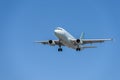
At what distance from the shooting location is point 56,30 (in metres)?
96.4

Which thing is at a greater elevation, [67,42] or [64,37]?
[64,37]

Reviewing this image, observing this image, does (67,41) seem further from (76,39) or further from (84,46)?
(84,46)

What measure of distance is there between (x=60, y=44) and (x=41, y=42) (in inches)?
329

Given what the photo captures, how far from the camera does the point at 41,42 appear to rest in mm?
107000

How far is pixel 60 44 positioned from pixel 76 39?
166 inches

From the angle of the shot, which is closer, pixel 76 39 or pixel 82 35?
pixel 76 39

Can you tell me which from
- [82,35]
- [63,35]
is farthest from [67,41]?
[82,35]

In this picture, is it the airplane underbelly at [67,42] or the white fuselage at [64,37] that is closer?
the white fuselage at [64,37]

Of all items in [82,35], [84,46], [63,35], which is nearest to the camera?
[63,35]

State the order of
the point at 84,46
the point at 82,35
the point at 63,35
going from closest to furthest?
the point at 63,35, the point at 84,46, the point at 82,35

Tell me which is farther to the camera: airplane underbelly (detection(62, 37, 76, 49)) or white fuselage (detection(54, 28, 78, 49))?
airplane underbelly (detection(62, 37, 76, 49))

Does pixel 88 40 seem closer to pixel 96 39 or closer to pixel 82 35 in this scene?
pixel 96 39

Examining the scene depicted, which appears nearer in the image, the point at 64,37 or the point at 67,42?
the point at 64,37

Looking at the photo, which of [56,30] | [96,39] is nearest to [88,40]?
[96,39]
